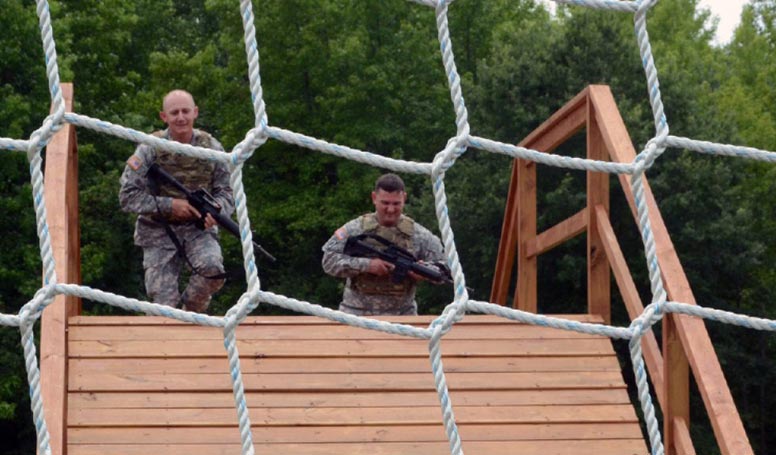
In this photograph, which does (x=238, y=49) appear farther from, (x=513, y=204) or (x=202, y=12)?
(x=513, y=204)

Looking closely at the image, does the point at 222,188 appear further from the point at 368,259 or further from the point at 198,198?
the point at 368,259

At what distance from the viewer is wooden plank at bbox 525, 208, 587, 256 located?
485 centimetres

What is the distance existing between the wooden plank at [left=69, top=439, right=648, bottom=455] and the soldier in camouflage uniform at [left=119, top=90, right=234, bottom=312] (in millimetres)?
1187

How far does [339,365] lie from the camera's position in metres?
4.20

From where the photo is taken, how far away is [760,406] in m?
18.3

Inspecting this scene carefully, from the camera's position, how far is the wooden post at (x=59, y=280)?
3.58 metres

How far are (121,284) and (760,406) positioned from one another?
7990mm

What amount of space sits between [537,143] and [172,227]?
1.36 m

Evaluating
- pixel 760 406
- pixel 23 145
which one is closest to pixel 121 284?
pixel 760 406

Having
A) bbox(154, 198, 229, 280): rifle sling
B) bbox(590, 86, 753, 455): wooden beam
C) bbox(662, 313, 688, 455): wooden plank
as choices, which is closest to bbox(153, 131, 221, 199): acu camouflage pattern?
bbox(154, 198, 229, 280): rifle sling

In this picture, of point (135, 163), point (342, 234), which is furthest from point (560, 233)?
point (135, 163)

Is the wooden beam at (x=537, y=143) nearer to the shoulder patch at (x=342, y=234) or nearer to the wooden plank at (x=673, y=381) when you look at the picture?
the shoulder patch at (x=342, y=234)

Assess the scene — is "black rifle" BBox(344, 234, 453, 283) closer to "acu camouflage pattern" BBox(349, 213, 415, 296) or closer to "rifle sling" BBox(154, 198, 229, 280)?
"acu camouflage pattern" BBox(349, 213, 415, 296)

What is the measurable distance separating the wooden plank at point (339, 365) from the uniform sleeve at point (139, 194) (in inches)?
32.3
